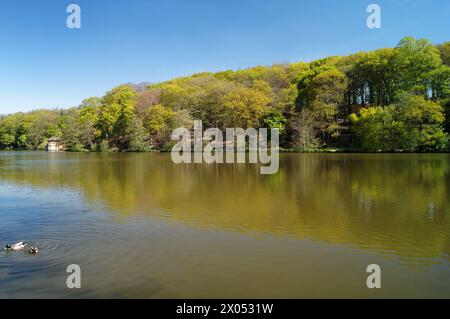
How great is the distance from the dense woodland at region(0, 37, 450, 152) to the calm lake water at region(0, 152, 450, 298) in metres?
33.0

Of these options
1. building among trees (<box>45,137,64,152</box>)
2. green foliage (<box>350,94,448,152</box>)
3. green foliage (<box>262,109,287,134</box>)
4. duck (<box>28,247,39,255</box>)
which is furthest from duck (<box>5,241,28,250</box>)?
building among trees (<box>45,137,64,152</box>)

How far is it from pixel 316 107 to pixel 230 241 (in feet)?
166

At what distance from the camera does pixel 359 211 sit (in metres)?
12.7

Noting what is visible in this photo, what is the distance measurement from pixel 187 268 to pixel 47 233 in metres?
4.90

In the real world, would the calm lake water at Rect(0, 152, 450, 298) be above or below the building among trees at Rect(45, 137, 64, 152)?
below

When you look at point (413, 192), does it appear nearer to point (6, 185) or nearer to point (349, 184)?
point (349, 184)

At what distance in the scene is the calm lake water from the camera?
6617mm

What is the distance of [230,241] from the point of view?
366 inches

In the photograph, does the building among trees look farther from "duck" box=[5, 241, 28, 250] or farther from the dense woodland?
"duck" box=[5, 241, 28, 250]

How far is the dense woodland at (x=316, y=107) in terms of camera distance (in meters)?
48.5

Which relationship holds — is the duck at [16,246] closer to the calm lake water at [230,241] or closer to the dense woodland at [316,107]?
the calm lake water at [230,241]

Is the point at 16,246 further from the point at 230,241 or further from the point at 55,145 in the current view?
the point at 55,145

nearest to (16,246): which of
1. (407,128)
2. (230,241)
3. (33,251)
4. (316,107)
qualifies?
(33,251)
